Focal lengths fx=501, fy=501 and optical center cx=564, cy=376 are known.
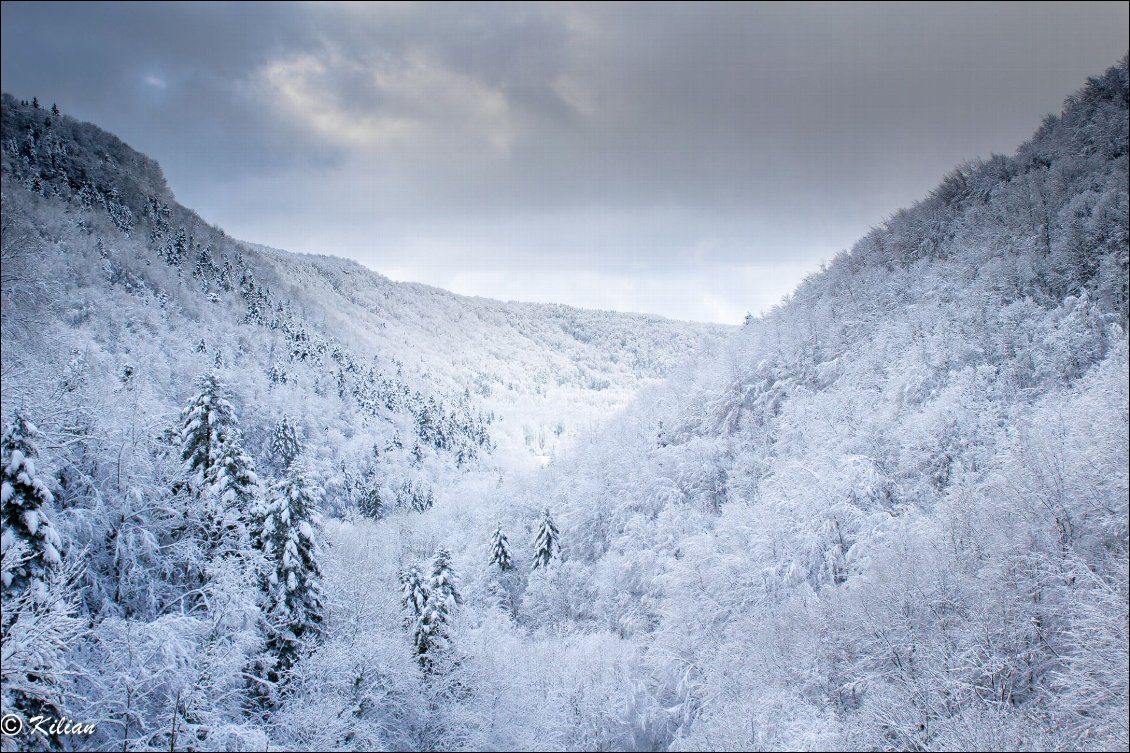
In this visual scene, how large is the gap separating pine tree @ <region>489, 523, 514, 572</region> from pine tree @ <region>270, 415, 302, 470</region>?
4172 cm

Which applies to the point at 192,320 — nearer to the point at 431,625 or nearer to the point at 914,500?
the point at 431,625

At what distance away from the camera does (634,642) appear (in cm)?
3581

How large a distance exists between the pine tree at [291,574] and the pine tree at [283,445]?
6284 cm

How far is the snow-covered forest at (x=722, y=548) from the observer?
1538cm

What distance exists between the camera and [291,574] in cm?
2122

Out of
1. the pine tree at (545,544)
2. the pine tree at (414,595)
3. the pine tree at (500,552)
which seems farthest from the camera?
the pine tree at (500,552)

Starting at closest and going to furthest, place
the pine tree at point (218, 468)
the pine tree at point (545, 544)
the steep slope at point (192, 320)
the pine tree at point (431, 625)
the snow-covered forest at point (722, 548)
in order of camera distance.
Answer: the snow-covered forest at point (722, 548) < the pine tree at point (218, 468) < the pine tree at point (431, 625) < the pine tree at point (545, 544) < the steep slope at point (192, 320)

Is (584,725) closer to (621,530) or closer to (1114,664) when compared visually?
(1114,664)

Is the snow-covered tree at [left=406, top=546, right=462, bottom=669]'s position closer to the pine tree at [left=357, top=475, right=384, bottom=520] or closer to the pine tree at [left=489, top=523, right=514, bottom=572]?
the pine tree at [left=489, top=523, right=514, bottom=572]

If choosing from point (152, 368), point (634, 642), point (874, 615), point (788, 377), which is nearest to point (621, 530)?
point (634, 642)

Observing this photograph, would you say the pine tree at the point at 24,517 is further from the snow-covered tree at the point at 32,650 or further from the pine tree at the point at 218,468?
the pine tree at the point at 218,468

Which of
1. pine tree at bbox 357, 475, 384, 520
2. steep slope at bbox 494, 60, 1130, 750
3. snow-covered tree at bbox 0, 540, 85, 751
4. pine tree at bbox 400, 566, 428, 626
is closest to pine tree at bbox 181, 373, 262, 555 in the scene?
snow-covered tree at bbox 0, 540, 85, 751

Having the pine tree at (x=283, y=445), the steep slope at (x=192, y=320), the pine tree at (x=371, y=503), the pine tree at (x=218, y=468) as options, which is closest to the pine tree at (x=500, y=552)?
the pine tree at (x=218, y=468)

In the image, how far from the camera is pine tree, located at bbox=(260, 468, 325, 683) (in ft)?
68.4
